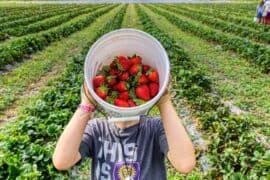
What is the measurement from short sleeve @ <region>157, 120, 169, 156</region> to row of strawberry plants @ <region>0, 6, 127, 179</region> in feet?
7.48

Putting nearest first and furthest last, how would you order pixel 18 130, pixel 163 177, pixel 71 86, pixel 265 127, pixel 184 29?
pixel 163 177
pixel 18 130
pixel 265 127
pixel 71 86
pixel 184 29

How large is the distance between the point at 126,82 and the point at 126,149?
1.18 ft

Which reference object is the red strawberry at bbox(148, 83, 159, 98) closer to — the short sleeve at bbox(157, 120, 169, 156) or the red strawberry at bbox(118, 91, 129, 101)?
the red strawberry at bbox(118, 91, 129, 101)

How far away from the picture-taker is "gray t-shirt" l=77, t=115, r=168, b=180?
2.31 metres

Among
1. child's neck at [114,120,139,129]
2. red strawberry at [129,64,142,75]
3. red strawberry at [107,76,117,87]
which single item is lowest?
child's neck at [114,120,139,129]

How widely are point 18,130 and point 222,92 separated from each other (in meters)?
4.98

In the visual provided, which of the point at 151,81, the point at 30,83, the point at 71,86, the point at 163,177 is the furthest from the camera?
the point at 30,83

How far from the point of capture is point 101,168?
233 centimetres

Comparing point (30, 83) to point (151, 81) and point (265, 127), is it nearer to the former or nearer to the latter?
point (265, 127)

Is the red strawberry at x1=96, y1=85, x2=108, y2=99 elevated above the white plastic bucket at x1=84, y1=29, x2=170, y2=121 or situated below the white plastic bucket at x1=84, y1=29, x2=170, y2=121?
below

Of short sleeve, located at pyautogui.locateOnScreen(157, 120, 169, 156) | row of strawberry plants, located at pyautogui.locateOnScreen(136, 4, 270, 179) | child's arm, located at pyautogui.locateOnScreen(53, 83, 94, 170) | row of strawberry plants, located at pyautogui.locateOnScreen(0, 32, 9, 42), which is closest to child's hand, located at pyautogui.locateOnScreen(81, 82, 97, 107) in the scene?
child's arm, located at pyautogui.locateOnScreen(53, 83, 94, 170)

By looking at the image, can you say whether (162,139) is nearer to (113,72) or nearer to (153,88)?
(153,88)

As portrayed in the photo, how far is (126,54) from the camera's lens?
2.40 m

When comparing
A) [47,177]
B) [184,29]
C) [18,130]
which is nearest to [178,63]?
[18,130]
